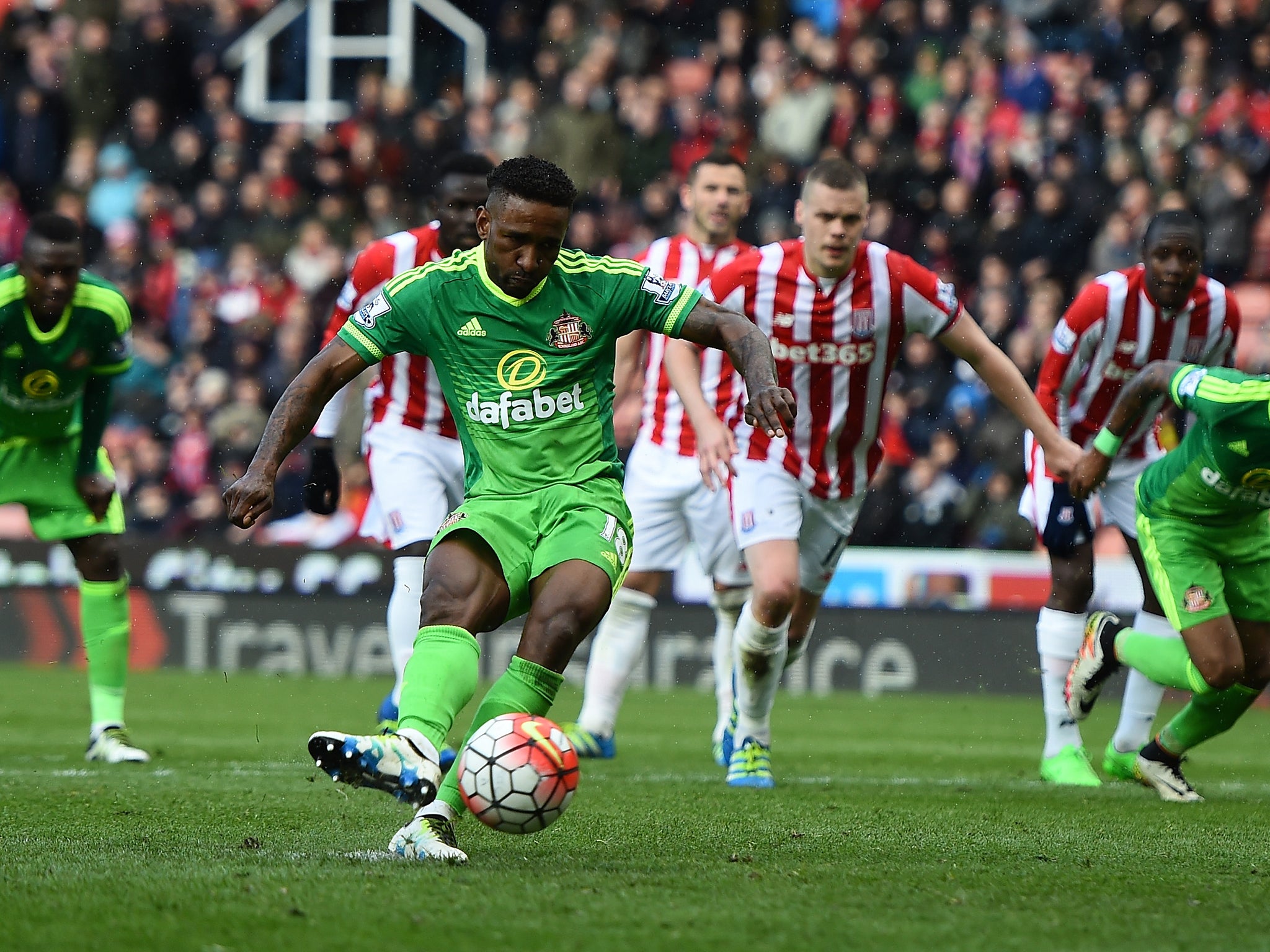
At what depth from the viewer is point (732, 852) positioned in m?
5.23

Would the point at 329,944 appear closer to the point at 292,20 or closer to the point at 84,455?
the point at 84,455

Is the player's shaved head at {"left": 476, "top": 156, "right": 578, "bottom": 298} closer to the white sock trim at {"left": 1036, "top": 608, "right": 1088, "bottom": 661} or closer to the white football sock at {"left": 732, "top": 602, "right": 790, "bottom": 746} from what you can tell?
the white football sock at {"left": 732, "top": 602, "right": 790, "bottom": 746}

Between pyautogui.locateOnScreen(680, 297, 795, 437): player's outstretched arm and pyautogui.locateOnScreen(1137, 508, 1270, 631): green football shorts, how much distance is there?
2.54 metres

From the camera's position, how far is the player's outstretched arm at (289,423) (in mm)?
4809

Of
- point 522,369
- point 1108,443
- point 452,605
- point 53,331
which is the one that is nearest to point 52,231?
point 53,331

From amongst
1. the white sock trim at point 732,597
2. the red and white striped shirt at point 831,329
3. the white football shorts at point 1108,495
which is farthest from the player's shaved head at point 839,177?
the white sock trim at point 732,597

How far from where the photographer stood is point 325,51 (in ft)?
70.0

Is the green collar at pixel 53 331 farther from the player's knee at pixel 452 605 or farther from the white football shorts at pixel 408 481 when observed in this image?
the player's knee at pixel 452 605

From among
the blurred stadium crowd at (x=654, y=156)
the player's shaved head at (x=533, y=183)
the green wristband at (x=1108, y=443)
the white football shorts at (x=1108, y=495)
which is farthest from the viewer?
the blurred stadium crowd at (x=654, y=156)

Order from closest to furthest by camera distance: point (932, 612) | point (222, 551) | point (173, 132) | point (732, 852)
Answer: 1. point (732, 852)
2. point (932, 612)
3. point (222, 551)
4. point (173, 132)

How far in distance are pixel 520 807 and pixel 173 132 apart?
693 inches

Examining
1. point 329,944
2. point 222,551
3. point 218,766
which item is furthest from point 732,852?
point 222,551

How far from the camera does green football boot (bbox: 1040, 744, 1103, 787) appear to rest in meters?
7.73

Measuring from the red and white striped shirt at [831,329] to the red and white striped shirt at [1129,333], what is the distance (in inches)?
35.6
